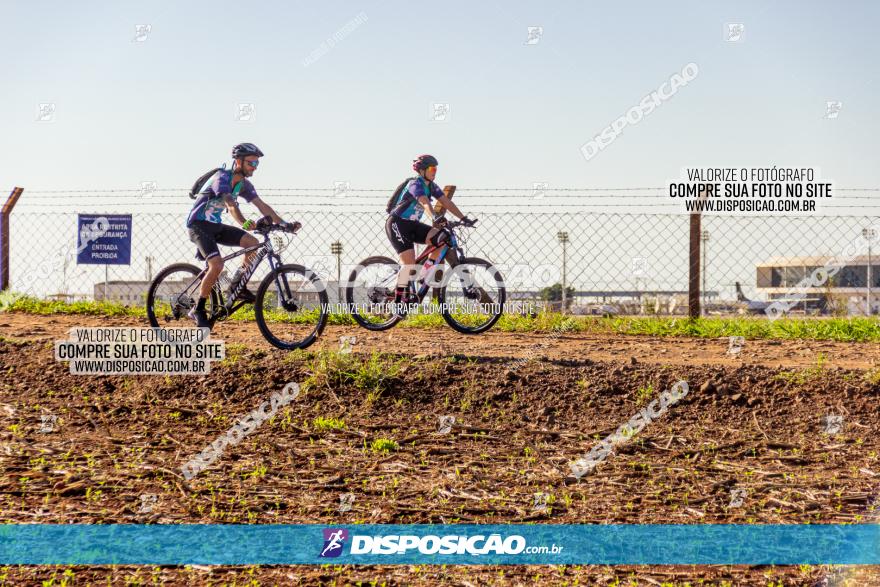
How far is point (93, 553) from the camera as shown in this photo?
11.5 ft

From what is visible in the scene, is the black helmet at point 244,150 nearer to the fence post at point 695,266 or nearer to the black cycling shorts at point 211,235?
the black cycling shorts at point 211,235

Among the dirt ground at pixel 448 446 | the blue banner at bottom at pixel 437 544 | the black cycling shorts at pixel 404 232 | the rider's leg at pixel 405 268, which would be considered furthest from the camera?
the rider's leg at pixel 405 268

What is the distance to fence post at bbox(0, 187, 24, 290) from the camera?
42.6ft

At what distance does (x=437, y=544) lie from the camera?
3590mm

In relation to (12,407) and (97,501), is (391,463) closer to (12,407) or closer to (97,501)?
(97,501)

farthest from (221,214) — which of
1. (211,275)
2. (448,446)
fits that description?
(448,446)

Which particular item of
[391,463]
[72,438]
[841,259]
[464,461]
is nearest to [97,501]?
[72,438]

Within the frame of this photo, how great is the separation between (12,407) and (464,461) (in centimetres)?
363

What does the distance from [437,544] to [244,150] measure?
14.8 ft

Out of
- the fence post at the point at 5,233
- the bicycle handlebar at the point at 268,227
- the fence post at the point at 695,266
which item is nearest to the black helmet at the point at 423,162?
the bicycle handlebar at the point at 268,227

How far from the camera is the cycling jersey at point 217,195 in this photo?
22.7 ft

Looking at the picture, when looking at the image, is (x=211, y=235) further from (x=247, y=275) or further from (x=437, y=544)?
(x=437, y=544)

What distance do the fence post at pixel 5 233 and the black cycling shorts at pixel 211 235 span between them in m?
7.75

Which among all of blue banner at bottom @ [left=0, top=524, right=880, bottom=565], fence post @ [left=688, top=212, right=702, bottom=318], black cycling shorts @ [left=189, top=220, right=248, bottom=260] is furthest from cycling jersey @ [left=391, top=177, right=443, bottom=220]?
blue banner at bottom @ [left=0, top=524, right=880, bottom=565]
